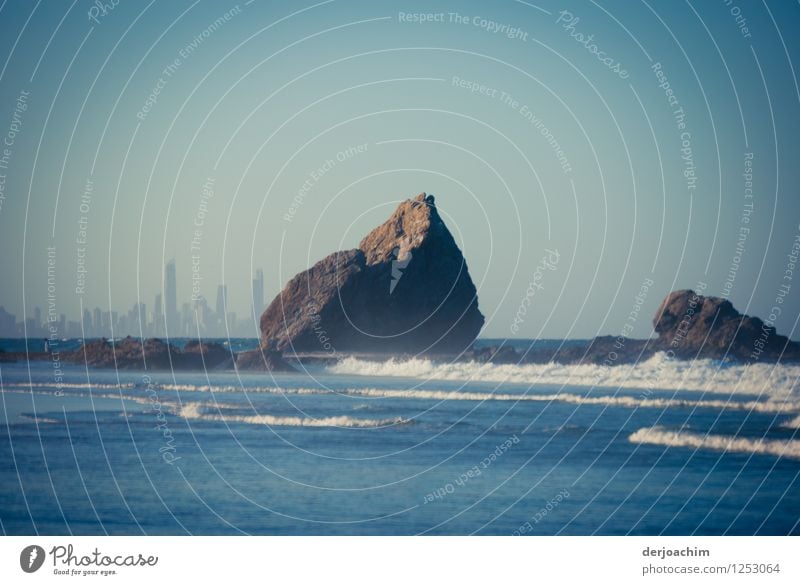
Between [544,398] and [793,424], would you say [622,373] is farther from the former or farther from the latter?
[793,424]

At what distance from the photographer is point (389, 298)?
51.2 m

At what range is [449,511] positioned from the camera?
17312 mm

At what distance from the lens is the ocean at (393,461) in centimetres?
1684

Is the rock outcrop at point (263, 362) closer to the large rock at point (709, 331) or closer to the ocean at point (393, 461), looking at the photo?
the ocean at point (393, 461)

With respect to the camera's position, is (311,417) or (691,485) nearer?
(691,485)

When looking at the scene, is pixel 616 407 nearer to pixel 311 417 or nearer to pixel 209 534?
pixel 311 417

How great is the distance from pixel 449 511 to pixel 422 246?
35.5 m

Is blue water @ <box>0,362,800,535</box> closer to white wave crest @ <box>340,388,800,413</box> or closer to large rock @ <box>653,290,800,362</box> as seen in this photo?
white wave crest @ <box>340,388,800,413</box>

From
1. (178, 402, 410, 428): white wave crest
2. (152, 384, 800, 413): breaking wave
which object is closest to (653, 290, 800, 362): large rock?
(152, 384, 800, 413): breaking wave

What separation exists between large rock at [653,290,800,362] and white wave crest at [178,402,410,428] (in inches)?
769

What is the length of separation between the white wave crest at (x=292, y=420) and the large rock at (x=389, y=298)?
2195 cm

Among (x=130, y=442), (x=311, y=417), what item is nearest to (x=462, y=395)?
(x=311, y=417)
